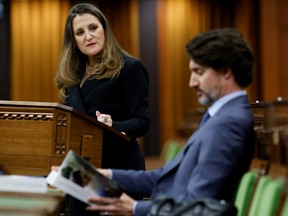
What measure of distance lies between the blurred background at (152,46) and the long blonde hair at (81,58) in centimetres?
742

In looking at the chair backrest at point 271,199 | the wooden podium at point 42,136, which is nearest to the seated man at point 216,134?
the chair backrest at point 271,199

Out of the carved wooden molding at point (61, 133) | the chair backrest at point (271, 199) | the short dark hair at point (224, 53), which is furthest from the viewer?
the carved wooden molding at point (61, 133)

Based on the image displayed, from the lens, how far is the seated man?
1.92 metres

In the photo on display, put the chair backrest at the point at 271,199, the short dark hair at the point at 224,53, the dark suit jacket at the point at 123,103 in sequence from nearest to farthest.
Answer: the chair backrest at the point at 271,199 < the short dark hair at the point at 224,53 < the dark suit jacket at the point at 123,103

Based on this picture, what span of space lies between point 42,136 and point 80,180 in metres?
0.71

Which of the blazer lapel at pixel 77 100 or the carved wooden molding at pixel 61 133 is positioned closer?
the carved wooden molding at pixel 61 133

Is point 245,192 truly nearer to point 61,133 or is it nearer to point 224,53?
point 224,53

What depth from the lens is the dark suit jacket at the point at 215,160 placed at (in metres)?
1.91

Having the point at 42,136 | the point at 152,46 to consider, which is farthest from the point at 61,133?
the point at 152,46

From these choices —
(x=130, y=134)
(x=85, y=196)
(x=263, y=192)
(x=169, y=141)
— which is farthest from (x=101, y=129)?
(x=169, y=141)

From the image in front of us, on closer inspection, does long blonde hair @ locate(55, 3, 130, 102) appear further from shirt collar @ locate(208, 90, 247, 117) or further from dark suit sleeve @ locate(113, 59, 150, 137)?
shirt collar @ locate(208, 90, 247, 117)

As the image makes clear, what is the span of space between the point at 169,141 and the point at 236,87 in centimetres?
841

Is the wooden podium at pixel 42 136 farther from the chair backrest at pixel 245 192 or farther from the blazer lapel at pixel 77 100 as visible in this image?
the chair backrest at pixel 245 192

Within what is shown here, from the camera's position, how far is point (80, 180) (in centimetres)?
193
